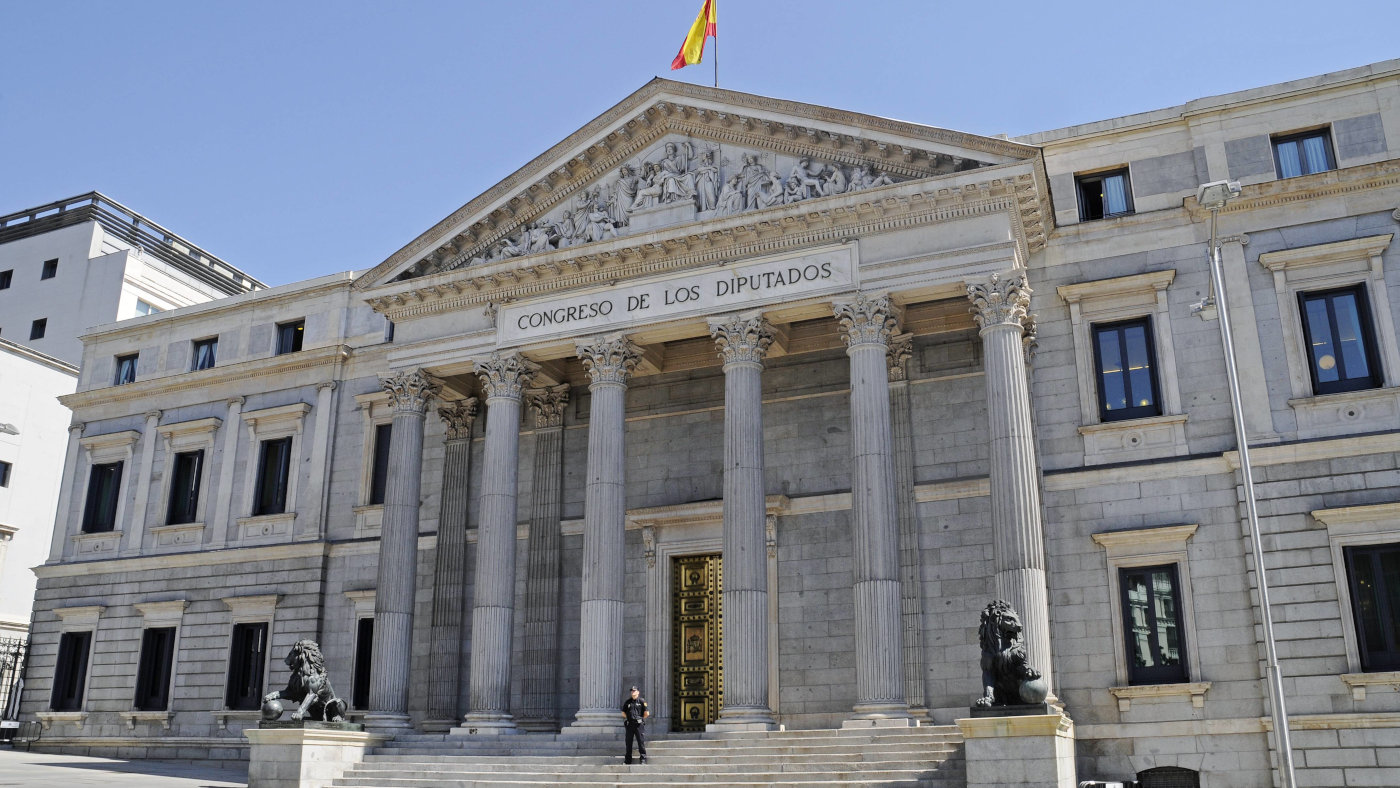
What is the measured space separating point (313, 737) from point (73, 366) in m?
33.8

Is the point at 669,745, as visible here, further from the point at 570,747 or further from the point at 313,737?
the point at 313,737

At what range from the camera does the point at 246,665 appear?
3441 cm

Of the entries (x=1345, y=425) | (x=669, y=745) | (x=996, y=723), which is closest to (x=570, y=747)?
(x=669, y=745)

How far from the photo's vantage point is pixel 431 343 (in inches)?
1178

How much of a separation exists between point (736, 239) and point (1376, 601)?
15131mm

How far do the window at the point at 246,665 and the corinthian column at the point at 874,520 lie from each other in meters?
18.8

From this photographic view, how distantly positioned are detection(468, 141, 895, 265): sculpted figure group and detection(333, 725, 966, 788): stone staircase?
1165 cm

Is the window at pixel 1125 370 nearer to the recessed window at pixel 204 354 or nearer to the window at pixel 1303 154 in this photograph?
the window at pixel 1303 154

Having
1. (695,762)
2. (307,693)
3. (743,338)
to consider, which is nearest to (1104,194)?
(743,338)

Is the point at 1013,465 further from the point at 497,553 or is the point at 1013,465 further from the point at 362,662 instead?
the point at 362,662

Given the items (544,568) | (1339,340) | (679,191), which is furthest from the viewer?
(544,568)

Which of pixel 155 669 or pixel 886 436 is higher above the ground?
pixel 886 436

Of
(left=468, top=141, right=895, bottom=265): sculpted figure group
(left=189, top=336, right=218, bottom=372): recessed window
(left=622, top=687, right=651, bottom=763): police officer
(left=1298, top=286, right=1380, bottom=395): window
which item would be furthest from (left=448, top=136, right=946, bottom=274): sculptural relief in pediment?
(left=189, top=336, right=218, bottom=372): recessed window

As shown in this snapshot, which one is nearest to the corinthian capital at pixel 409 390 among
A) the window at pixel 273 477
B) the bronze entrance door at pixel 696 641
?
the bronze entrance door at pixel 696 641
